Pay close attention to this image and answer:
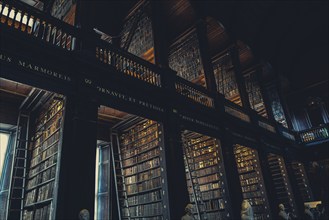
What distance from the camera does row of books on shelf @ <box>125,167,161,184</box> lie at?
5.20 m

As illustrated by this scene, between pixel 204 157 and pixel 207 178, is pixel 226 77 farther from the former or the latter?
pixel 207 178

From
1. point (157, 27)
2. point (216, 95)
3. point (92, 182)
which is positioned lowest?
point (92, 182)

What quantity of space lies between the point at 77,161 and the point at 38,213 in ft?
5.79

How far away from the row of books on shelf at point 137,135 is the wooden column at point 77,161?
225 cm

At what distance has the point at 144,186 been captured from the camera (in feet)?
17.7

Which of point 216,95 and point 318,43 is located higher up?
point 318,43

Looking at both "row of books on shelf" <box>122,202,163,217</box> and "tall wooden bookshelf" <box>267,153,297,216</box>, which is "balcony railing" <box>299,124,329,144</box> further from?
"row of books on shelf" <box>122,202,163,217</box>

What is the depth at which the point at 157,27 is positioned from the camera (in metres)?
5.69

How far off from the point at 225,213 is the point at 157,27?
170 inches

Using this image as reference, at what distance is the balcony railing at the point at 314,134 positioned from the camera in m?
9.42

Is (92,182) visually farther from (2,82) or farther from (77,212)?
(2,82)

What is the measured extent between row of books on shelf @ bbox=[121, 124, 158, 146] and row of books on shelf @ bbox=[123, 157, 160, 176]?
2.19 feet

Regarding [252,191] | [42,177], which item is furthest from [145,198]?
[252,191]

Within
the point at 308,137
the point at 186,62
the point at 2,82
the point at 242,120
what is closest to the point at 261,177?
the point at 242,120
